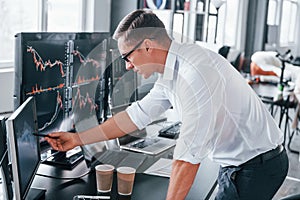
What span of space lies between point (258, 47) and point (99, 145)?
6.26m

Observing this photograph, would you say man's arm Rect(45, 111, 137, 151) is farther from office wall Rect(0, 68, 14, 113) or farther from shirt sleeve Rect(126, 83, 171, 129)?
office wall Rect(0, 68, 14, 113)

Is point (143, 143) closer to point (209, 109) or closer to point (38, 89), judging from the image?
point (38, 89)

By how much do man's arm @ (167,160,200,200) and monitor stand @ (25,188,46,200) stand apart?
46 cm

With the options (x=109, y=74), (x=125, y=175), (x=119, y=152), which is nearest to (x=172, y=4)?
(x=109, y=74)

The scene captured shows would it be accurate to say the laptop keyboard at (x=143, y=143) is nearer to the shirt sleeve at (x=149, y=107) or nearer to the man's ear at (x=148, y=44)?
the shirt sleeve at (x=149, y=107)

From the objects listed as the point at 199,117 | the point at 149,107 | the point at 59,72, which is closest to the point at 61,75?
the point at 59,72

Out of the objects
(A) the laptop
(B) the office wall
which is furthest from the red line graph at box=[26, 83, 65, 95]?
(B) the office wall

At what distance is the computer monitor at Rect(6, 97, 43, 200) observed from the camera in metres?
1.27

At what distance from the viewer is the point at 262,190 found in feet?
5.94

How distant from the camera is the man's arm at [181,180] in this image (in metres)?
1.41

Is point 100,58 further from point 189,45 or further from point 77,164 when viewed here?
point 189,45

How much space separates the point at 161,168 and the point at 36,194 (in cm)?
60

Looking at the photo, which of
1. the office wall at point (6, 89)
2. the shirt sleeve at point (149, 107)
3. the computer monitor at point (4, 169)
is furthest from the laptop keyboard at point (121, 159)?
the office wall at point (6, 89)

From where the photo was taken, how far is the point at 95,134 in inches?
75.7
